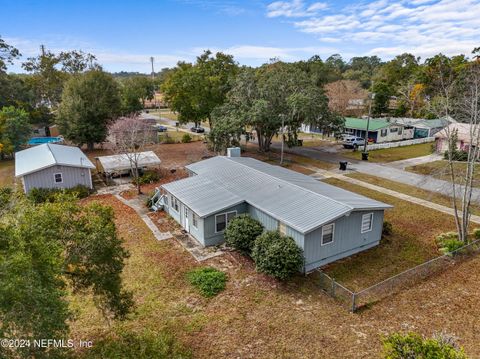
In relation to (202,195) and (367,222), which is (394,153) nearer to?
(367,222)

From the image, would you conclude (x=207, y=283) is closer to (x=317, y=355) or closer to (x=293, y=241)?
(x=293, y=241)

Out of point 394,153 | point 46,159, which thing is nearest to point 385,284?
point 46,159

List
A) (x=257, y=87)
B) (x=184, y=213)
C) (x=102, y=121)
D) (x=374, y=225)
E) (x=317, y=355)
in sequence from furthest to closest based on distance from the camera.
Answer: (x=102, y=121) < (x=257, y=87) < (x=184, y=213) < (x=374, y=225) < (x=317, y=355)

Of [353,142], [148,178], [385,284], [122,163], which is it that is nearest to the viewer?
[385,284]

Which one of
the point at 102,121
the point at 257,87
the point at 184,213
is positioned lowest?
the point at 184,213

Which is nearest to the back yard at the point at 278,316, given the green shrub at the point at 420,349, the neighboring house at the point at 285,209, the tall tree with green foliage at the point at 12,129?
the neighboring house at the point at 285,209

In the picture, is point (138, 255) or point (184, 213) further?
point (184, 213)

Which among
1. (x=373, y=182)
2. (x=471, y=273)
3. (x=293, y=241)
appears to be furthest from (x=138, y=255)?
(x=373, y=182)

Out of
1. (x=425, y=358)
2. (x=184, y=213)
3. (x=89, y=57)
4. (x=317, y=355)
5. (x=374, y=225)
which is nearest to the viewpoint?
(x=425, y=358)
